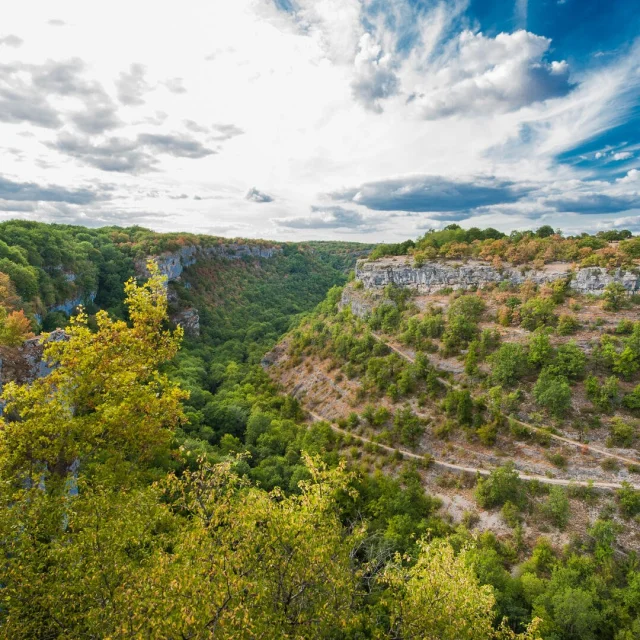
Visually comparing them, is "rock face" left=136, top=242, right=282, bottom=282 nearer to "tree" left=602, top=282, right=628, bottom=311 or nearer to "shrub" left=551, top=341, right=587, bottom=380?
"shrub" left=551, top=341, right=587, bottom=380

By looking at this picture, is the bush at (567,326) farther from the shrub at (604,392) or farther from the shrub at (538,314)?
the shrub at (604,392)

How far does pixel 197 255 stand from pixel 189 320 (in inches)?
1260

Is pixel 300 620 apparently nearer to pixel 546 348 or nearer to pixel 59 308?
pixel 546 348

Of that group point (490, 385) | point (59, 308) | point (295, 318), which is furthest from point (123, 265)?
point (490, 385)

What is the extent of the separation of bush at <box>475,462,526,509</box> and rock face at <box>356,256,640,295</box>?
2654 centimetres

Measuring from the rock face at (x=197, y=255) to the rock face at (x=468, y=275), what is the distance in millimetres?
37567

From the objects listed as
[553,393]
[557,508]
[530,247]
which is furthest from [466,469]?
[530,247]

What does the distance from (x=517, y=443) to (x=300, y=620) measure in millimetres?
34445

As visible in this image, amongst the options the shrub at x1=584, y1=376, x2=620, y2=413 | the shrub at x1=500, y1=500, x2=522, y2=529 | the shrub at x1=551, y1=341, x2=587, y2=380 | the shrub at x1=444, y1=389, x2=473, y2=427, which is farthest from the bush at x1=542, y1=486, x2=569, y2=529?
the shrub at x1=551, y1=341, x2=587, y2=380

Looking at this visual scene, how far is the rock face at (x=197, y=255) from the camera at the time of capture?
287 feet

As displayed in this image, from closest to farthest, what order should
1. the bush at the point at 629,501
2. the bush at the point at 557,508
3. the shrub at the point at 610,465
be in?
1. the bush at the point at 629,501
2. the bush at the point at 557,508
3. the shrub at the point at 610,465

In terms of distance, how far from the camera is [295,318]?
99250mm

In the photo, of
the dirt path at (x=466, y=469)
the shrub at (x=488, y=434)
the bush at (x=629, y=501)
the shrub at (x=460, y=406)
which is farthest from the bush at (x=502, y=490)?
the shrub at (x=460, y=406)

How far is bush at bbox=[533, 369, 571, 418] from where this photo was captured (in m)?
34.7
